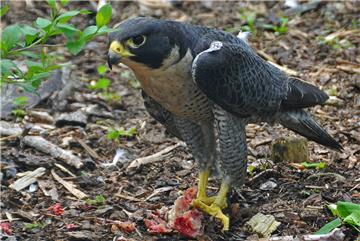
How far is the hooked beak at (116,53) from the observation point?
4656 millimetres

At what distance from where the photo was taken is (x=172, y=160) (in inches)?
250

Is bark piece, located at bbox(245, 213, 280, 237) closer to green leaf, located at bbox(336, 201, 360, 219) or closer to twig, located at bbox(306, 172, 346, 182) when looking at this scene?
green leaf, located at bbox(336, 201, 360, 219)

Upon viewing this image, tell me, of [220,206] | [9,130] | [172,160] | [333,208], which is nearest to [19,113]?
[9,130]

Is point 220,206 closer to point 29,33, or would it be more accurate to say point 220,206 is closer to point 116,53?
point 116,53

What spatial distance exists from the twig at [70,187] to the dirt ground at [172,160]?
0.03m

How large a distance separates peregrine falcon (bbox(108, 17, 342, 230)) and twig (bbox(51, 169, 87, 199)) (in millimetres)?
869

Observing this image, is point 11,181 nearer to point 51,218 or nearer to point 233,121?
point 51,218

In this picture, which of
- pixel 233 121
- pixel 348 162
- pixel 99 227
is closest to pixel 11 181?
pixel 99 227

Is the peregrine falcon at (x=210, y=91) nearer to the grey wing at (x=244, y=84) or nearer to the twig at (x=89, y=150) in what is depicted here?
the grey wing at (x=244, y=84)

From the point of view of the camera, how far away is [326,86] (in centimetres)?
733

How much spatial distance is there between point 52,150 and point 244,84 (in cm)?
197

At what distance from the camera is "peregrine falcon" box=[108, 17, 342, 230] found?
192 inches

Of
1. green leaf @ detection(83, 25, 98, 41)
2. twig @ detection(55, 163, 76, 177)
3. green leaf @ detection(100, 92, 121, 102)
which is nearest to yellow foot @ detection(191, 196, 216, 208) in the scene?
twig @ detection(55, 163, 76, 177)

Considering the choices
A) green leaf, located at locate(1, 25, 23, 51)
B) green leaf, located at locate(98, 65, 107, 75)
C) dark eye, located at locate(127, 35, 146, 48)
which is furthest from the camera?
green leaf, located at locate(98, 65, 107, 75)
